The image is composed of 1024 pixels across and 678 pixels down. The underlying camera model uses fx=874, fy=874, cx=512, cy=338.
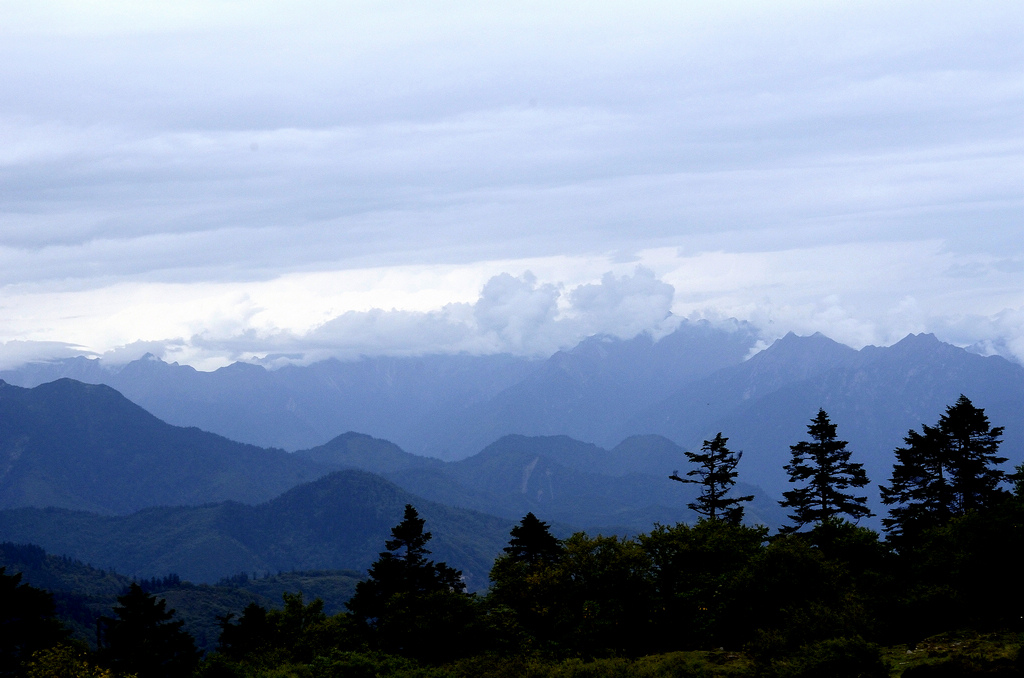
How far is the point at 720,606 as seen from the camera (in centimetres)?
4909

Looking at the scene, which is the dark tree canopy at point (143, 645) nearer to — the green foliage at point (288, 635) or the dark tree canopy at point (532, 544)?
the green foliage at point (288, 635)

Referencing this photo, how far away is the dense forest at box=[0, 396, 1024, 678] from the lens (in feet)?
136

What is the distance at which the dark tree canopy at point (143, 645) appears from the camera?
7088 centimetres

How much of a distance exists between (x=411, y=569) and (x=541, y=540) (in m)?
13.5

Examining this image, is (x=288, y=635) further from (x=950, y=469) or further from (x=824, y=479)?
(x=950, y=469)

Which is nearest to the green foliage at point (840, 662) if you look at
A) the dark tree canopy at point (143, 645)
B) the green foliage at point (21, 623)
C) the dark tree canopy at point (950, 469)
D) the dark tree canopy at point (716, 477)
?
the dark tree canopy at point (950, 469)

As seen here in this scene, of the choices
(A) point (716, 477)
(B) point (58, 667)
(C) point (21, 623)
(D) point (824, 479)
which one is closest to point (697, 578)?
(D) point (824, 479)

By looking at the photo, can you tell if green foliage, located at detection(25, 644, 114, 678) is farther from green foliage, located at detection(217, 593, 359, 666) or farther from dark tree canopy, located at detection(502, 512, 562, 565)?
dark tree canopy, located at detection(502, 512, 562, 565)

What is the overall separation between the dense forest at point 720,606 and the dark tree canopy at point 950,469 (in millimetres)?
176

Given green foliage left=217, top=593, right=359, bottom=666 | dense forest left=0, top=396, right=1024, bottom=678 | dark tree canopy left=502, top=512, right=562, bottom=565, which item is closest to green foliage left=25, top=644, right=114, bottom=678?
dense forest left=0, top=396, right=1024, bottom=678

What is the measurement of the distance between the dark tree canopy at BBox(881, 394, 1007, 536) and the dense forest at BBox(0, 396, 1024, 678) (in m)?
0.18

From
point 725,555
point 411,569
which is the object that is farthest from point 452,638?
point 411,569

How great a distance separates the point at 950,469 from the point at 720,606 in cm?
3776

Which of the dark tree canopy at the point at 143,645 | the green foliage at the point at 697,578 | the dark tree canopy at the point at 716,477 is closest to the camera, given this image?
the green foliage at the point at 697,578
